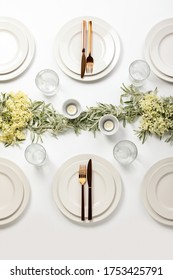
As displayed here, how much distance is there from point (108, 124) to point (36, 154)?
1.41ft

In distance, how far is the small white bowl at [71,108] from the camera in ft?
8.08

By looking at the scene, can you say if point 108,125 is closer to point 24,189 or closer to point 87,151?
point 87,151

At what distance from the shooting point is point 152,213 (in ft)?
8.00

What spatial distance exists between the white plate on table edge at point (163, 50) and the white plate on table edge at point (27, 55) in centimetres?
67

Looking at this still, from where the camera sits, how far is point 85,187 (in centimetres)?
246

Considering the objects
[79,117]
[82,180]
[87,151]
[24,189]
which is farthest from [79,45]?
[24,189]

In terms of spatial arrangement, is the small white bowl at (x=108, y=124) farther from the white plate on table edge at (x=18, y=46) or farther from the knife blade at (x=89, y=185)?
the white plate on table edge at (x=18, y=46)

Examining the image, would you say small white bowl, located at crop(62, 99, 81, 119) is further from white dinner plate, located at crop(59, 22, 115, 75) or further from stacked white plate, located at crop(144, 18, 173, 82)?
stacked white plate, located at crop(144, 18, 173, 82)

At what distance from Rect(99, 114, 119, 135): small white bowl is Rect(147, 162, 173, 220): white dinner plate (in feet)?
1.07

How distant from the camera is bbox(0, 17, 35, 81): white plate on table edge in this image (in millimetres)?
2516

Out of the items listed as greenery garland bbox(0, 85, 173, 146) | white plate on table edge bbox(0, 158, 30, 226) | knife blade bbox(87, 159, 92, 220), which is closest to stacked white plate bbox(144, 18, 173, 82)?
greenery garland bbox(0, 85, 173, 146)
